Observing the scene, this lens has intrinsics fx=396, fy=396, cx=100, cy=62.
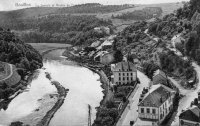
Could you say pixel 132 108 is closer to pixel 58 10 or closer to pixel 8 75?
pixel 8 75

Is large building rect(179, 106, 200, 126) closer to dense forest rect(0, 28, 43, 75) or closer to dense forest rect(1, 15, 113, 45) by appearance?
dense forest rect(0, 28, 43, 75)

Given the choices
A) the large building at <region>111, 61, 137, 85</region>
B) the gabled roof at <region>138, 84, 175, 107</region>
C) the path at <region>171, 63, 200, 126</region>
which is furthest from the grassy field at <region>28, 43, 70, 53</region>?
the gabled roof at <region>138, 84, 175, 107</region>

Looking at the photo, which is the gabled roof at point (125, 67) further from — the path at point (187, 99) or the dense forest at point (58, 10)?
the dense forest at point (58, 10)

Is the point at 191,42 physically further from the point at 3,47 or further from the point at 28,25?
the point at 28,25

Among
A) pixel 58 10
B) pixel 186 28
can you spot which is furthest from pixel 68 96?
pixel 58 10

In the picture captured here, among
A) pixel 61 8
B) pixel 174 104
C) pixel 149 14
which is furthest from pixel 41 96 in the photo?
pixel 61 8

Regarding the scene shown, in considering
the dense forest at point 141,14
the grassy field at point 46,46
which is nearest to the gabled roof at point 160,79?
the grassy field at point 46,46
